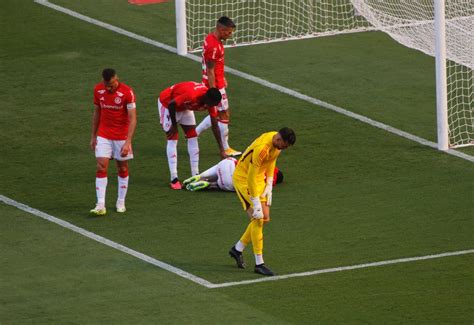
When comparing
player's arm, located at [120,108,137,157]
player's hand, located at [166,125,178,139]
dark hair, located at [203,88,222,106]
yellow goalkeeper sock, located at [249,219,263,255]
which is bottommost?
yellow goalkeeper sock, located at [249,219,263,255]

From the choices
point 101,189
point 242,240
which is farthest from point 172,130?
point 242,240

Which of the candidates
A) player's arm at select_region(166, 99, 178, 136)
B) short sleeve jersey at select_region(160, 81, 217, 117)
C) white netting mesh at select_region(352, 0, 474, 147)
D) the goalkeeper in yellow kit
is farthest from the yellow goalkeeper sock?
white netting mesh at select_region(352, 0, 474, 147)

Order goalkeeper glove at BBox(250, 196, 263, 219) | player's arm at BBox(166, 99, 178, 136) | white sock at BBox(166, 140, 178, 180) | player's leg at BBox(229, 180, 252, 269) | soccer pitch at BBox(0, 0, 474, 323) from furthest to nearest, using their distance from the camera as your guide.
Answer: white sock at BBox(166, 140, 178, 180), player's arm at BBox(166, 99, 178, 136), player's leg at BBox(229, 180, 252, 269), goalkeeper glove at BBox(250, 196, 263, 219), soccer pitch at BBox(0, 0, 474, 323)

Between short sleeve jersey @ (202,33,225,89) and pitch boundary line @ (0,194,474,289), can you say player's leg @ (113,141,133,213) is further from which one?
short sleeve jersey @ (202,33,225,89)

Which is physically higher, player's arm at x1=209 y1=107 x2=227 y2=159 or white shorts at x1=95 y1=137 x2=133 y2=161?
white shorts at x1=95 y1=137 x2=133 y2=161

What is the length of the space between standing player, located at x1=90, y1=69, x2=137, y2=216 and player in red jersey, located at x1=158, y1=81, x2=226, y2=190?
1191 mm

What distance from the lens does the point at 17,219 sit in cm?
1881

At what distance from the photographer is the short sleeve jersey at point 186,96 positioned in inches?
779

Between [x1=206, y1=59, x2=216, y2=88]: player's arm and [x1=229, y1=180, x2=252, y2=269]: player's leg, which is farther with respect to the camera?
[x1=206, y1=59, x2=216, y2=88]: player's arm

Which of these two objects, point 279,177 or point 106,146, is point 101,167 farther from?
point 279,177

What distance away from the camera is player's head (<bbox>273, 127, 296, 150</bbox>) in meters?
16.2

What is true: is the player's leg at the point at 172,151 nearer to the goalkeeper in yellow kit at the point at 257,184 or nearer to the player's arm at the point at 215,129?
the player's arm at the point at 215,129

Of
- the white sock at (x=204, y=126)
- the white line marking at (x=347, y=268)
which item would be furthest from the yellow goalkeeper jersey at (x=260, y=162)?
the white sock at (x=204, y=126)

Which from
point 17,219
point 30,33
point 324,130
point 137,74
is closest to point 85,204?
point 17,219
